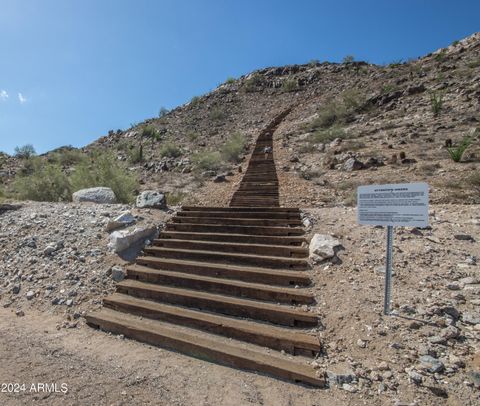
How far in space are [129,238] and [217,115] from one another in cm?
2347

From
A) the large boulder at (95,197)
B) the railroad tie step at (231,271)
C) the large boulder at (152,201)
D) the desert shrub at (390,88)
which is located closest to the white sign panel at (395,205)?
the railroad tie step at (231,271)

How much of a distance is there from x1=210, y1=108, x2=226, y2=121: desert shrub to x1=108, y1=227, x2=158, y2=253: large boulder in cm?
2252

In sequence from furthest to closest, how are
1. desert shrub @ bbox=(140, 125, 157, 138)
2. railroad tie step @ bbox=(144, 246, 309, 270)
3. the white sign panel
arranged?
desert shrub @ bbox=(140, 125, 157, 138) → railroad tie step @ bbox=(144, 246, 309, 270) → the white sign panel

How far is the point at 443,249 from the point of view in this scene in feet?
14.9

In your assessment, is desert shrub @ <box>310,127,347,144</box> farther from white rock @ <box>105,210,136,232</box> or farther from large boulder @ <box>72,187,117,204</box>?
white rock @ <box>105,210,136,232</box>

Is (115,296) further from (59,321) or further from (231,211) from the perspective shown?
(231,211)

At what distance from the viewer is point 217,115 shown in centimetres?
2792

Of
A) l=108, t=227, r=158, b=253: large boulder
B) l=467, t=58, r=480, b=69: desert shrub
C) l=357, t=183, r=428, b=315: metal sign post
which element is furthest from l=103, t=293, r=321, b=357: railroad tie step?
l=467, t=58, r=480, b=69: desert shrub

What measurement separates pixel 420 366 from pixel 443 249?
222 cm

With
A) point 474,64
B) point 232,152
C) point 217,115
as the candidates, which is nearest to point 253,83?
point 217,115

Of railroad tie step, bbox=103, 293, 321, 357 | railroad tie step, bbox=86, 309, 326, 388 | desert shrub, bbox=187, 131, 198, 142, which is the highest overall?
desert shrub, bbox=187, 131, 198, 142

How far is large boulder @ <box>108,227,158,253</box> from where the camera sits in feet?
19.4

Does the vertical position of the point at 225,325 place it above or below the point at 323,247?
below

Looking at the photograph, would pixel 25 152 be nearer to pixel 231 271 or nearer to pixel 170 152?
pixel 170 152
